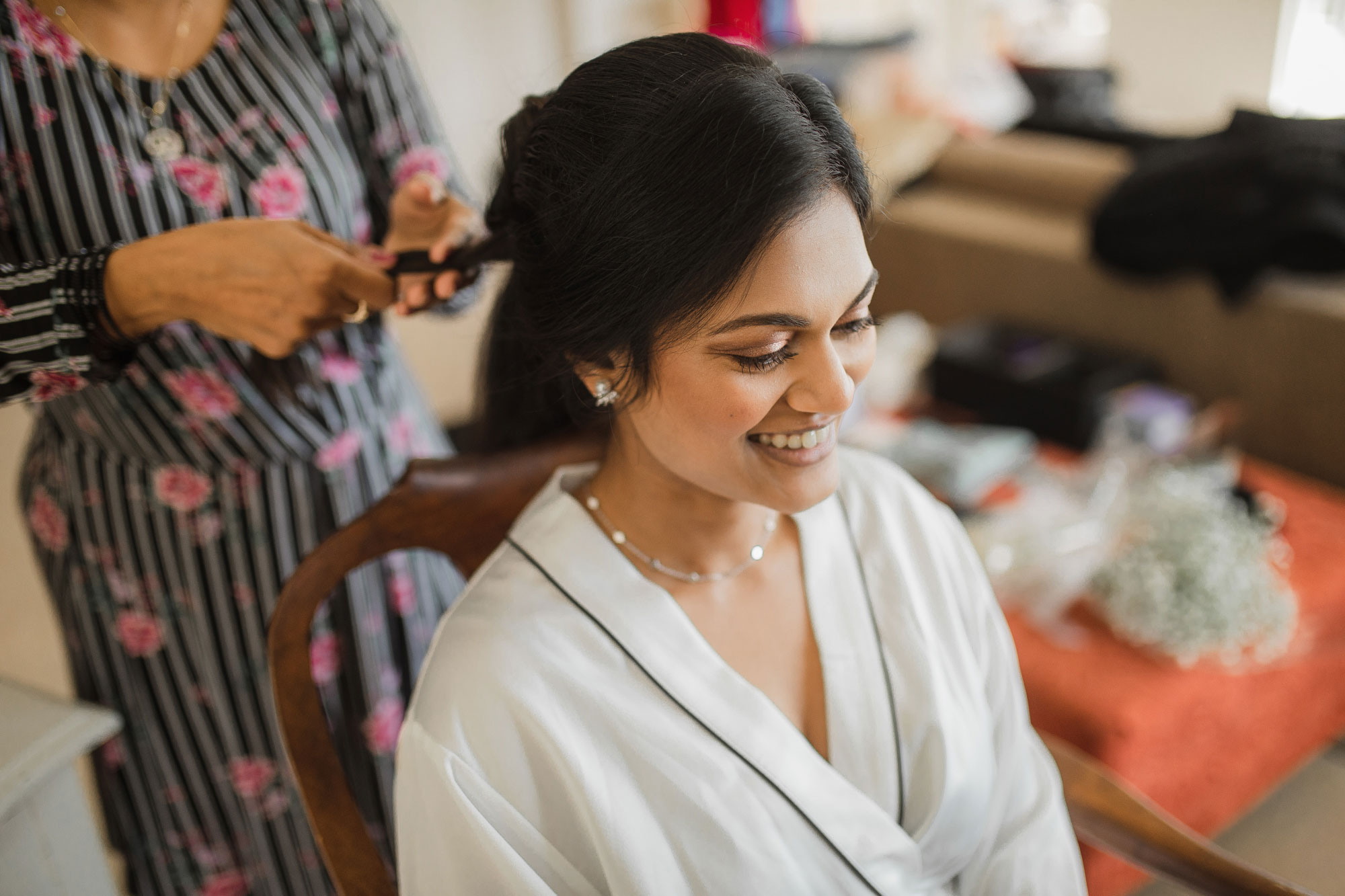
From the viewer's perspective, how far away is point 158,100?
1049 millimetres

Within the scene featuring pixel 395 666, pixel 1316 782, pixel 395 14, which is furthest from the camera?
pixel 395 14

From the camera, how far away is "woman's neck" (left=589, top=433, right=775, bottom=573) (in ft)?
3.32

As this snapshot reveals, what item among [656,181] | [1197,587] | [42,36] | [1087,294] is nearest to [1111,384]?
[1087,294]

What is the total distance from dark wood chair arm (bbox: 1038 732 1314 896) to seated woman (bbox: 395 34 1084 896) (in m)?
0.04

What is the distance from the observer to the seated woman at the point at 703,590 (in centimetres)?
81

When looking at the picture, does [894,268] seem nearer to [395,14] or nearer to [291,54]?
[395,14]

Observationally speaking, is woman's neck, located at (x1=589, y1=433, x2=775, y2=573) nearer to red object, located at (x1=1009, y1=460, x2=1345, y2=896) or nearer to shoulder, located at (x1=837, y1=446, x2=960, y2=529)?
shoulder, located at (x1=837, y1=446, x2=960, y2=529)

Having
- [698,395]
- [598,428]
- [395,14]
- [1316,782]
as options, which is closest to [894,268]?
[395,14]

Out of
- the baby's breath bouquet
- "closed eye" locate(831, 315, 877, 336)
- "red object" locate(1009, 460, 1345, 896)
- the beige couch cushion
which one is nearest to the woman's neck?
"closed eye" locate(831, 315, 877, 336)

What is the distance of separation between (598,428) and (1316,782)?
1185mm

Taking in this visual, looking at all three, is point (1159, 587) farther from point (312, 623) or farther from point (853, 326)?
point (312, 623)

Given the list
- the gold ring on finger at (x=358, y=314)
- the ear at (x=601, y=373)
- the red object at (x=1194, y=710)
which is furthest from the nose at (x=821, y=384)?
Answer: the red object at (x=1194, y=710)

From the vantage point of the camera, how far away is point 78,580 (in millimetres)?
1199

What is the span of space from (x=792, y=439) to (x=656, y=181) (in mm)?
248
